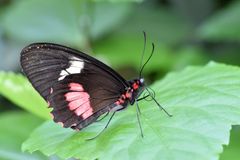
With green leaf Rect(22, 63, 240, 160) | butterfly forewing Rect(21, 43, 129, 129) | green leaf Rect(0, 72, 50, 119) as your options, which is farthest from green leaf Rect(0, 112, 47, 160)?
butterfly forewing Rect(21, 43, 129, 129)

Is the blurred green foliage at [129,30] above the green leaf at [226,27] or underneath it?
above

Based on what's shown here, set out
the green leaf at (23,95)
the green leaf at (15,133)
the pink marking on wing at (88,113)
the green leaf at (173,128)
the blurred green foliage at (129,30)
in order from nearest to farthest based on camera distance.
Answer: the green leaf at (173,128) < the pink marking on wing at (88,113) < the green leaf at (15,133) < the green leaf at (23,95) < the blurred green foliage at (129,30)

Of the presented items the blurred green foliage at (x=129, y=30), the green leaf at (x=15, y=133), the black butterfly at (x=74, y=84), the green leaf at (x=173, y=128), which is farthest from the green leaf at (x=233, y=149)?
the blurred green foliage at (x=129, y=30)

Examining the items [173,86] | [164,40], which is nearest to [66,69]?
[173,86]

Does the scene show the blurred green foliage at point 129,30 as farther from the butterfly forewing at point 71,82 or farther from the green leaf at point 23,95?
the butterfly forewing at point 71,82

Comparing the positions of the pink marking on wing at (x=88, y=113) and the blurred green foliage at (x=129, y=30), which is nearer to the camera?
the pink marking on wing at (x=88, y=113)
